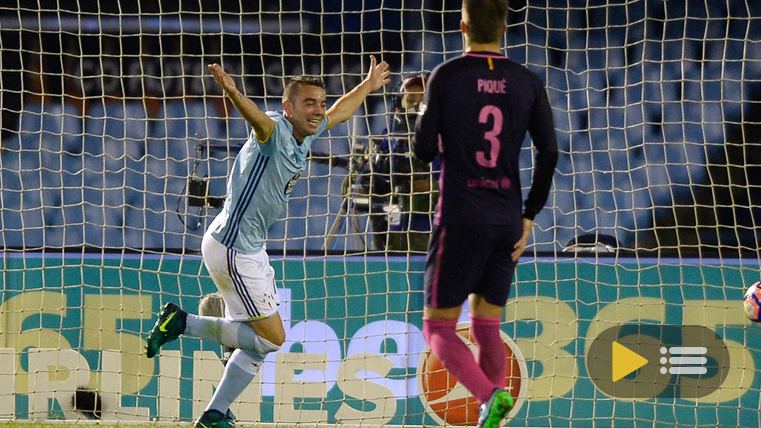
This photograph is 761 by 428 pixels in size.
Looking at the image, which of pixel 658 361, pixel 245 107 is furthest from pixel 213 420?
pixel 658 361

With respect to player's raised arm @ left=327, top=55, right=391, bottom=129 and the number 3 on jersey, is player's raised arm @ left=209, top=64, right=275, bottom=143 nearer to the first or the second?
player's raised arm @ left=327, top=55, right=391, bottom=129

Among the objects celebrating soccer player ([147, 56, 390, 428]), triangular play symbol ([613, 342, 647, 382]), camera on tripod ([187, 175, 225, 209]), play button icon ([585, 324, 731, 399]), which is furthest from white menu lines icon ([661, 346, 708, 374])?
camera on tripod ([187, 175, 225, 209])

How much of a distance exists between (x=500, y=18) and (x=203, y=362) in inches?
126

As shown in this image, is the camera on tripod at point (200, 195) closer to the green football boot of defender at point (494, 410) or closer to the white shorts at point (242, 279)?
the white shorts at point (242, 279)

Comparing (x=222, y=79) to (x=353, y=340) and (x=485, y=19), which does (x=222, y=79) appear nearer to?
(x=485, y=19)

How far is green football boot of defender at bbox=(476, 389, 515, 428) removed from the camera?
3.06m

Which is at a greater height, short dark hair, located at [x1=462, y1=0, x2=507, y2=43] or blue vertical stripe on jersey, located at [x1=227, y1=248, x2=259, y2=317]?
short dark hair, located at [x1=462, y1=0, x2=507, y2=43]

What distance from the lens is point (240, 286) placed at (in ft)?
13.3

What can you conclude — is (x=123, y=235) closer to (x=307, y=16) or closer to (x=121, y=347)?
(x=121, y=347)

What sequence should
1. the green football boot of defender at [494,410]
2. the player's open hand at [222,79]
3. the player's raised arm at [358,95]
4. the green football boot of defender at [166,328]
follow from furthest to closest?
the player's raised arm at [358,95] → the green football boot of defender at [166,328] → the player's open hand at [222,79] → the green football boot of defender at [494,410]

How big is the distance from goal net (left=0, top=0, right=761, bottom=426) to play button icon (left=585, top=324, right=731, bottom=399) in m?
0.03

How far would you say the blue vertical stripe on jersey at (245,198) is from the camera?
399cm

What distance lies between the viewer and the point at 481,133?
320 centimetres

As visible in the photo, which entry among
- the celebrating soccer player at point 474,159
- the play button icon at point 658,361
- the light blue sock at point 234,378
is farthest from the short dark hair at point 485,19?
the play button icon at point 658,361
